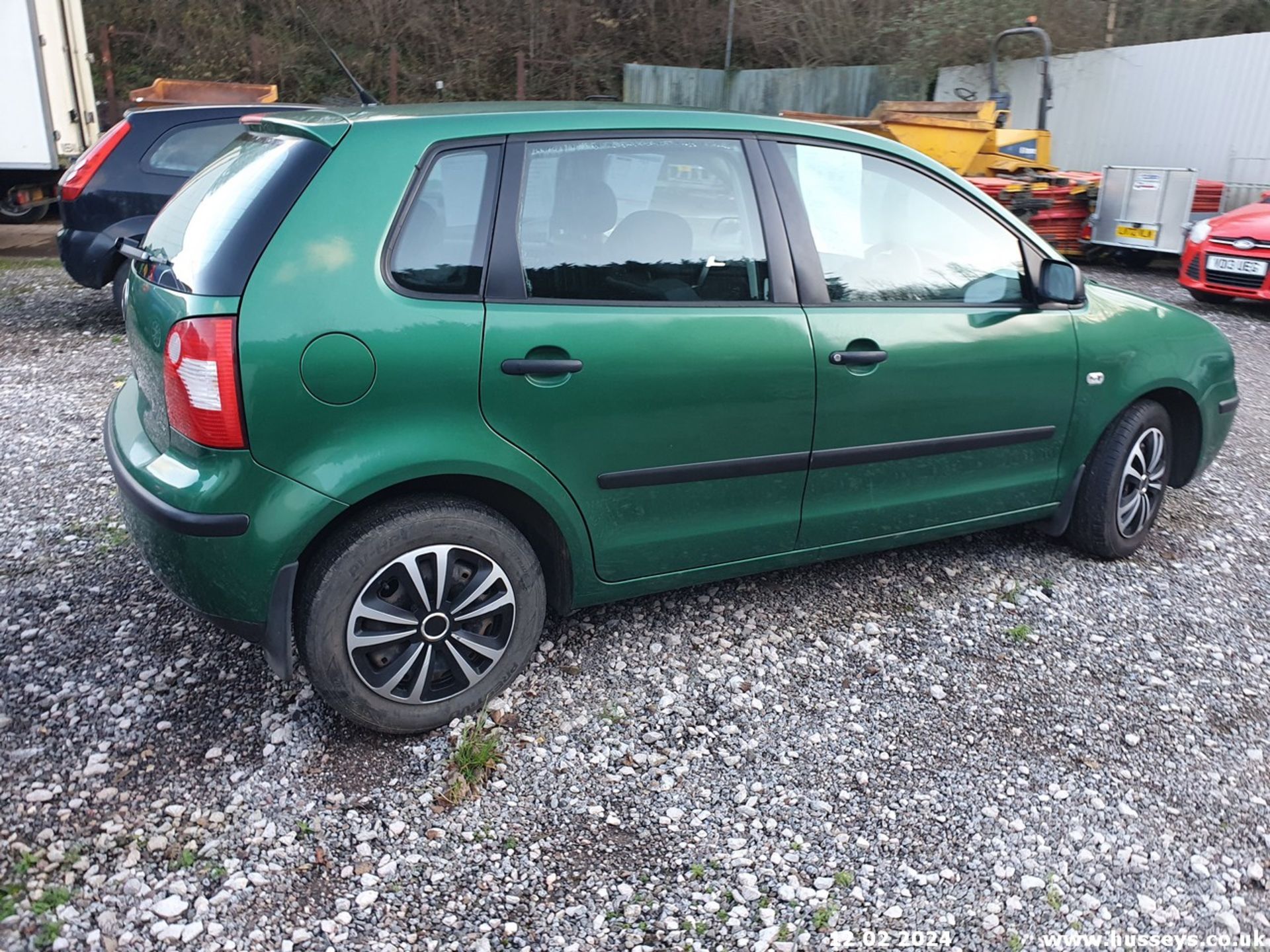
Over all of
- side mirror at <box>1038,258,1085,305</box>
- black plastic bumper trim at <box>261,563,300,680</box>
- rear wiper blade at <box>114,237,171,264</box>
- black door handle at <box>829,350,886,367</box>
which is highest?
rear wiper blade at <box>114,237,171,264</box>

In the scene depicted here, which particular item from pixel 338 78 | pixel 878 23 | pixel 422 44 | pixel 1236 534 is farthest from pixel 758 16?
pixel 1236 534

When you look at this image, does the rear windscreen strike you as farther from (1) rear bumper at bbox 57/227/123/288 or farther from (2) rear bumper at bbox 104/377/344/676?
(1) rear bumper at bbox 57/227/123/288

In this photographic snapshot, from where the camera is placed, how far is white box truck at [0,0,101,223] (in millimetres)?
11273

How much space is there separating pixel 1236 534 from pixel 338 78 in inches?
876

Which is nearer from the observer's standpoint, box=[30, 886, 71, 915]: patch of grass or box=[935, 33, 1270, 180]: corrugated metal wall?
box=[30, 886, 71, 915]: patch of grass

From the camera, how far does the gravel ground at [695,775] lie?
2.38 m

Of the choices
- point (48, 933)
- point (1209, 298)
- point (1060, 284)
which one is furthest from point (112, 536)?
point (1209, 298)

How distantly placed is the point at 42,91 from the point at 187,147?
18.0 feet

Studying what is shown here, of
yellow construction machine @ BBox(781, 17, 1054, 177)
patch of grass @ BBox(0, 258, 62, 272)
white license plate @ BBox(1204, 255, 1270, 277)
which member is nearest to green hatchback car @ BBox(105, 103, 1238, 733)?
white license plate @ BBox(1204, 255, 1270, 277)

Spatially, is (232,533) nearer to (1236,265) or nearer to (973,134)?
(1236,265)

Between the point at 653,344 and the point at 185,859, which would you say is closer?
the point at 185,859

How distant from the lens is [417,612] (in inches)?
114

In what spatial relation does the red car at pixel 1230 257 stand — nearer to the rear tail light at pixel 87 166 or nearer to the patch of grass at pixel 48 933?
the rear tail light at pixel 87 166

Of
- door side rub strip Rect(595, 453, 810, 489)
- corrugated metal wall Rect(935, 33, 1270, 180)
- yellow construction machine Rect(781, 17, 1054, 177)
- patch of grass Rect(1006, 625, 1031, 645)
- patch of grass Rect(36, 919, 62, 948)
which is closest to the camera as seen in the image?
patch of grass Rect(36, 919, 62, 948)
